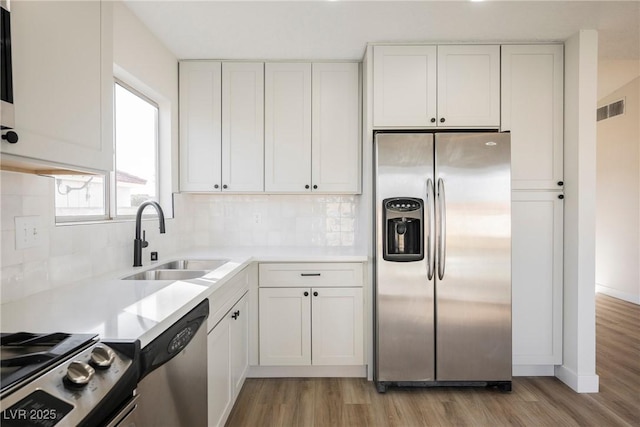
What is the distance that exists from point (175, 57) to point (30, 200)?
1.82 m

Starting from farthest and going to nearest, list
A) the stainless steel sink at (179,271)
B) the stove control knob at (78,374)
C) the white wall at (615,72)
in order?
the white wall at (615,72) → the stainless steel sink at (179,271) → the stove control knob at (78,374)

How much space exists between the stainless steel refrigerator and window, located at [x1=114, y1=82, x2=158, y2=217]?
164 cm

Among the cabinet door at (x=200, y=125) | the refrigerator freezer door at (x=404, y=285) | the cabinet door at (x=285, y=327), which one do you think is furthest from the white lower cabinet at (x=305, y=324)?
the cabinet door at (x=200, y=125)

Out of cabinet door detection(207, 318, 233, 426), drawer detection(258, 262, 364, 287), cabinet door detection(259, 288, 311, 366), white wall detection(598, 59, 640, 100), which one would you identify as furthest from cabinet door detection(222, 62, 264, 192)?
white wall detection(598, 59, 640, 100)

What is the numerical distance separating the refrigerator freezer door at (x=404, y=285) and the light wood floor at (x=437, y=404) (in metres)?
0.19

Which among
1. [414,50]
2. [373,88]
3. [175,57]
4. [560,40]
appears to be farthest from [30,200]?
[560,40]

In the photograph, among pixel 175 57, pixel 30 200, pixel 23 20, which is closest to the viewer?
pixel 23 20

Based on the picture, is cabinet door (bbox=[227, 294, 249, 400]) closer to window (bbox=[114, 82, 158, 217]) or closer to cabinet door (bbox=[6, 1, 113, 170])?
window (bbox=[114, 82, 158, 217])

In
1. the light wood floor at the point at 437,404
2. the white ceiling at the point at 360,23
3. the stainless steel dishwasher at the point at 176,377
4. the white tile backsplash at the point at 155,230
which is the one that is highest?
the white ceiling at the point at 360,23

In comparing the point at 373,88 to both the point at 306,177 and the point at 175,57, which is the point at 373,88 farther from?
the point at 175,57

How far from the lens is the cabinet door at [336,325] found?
8.76 ft

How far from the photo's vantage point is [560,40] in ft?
8.57

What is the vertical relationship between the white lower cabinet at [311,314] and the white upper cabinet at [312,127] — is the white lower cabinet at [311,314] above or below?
below

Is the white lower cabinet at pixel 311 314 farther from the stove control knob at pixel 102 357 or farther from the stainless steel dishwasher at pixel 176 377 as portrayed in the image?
the stove control knob at pixel 102 357
